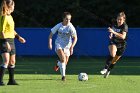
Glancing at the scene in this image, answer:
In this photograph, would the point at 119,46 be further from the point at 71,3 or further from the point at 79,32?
the point at 71,3

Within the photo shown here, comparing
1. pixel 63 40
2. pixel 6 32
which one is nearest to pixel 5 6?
pixel 6 32

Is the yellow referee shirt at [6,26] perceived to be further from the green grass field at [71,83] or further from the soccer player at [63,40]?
the soccer player at [63,40]

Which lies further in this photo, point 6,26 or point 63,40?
point 63,40

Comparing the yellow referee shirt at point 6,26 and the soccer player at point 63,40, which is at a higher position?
the yellow referee shirt at point 6,26

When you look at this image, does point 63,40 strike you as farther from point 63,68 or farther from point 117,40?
point 117,40

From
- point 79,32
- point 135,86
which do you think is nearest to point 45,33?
point 79,32

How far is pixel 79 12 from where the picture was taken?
38219 millimetres

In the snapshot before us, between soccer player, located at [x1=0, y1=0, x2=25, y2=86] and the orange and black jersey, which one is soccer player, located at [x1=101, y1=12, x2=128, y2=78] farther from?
soccer player, located at [x1=0, y1=0, x2=25, y2=86]

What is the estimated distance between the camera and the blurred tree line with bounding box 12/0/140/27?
1492 inches

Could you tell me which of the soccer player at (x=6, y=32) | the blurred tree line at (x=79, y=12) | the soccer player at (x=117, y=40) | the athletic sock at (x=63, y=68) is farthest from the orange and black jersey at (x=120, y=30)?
the blurred tree line at (x=79, y=12)

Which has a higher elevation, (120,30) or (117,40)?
(120,30)

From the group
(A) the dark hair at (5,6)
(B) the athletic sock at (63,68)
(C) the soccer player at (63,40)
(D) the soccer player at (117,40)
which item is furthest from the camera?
(D) the soccer player at (117,40)

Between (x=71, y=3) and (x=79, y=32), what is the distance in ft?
15.9

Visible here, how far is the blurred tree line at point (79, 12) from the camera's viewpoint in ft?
124
